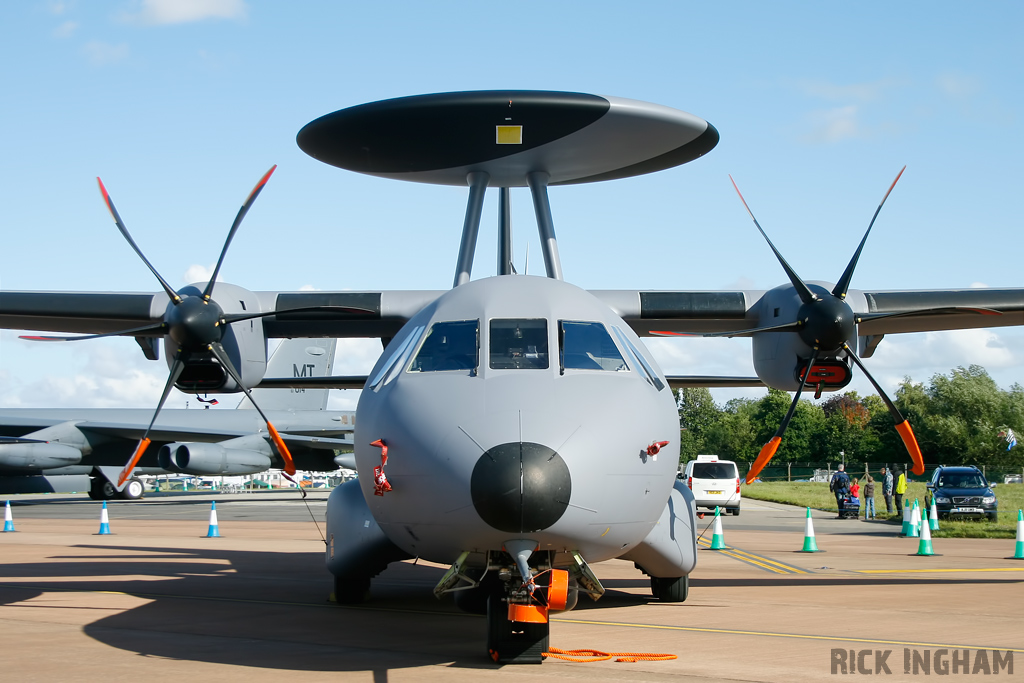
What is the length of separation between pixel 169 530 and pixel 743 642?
1960 cm

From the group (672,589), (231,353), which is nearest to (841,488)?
(672,589)

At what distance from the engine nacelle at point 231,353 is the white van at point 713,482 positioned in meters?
20.4

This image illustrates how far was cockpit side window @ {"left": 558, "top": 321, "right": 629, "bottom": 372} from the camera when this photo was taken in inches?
288

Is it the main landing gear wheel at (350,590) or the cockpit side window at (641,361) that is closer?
the cockpit side window at (641,361)

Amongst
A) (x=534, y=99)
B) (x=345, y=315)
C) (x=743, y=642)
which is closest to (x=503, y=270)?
(x=345, y=315)

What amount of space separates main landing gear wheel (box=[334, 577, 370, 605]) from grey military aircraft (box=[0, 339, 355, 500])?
853 inches

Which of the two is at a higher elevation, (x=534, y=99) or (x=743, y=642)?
(x=534, y=99)

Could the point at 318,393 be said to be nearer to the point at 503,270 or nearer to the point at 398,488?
the point at 503,270

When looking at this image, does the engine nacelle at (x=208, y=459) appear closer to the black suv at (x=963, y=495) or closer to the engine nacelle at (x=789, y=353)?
the black suv at (x=963, y=495)

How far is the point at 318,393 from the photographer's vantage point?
49.1 metres

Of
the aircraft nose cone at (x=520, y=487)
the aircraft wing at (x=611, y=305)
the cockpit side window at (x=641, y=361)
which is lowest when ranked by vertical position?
the aircraft nose cone at (x=520, y=487)

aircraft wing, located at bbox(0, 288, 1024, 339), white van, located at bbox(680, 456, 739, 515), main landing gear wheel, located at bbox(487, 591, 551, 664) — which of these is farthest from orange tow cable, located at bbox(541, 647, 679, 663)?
white van, located at bbox(680, 456, 739, 515)

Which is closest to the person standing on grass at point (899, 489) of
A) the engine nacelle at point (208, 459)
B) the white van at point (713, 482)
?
the white van at point (713, 482)

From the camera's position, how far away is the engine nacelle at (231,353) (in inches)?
436
